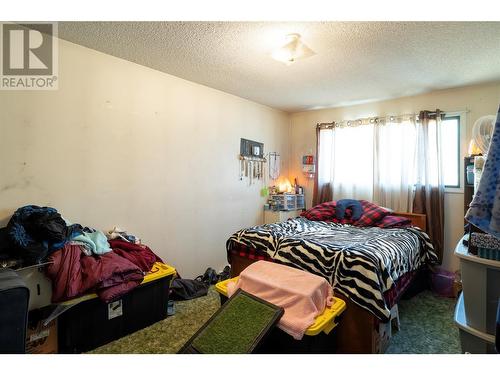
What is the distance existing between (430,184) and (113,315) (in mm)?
3517

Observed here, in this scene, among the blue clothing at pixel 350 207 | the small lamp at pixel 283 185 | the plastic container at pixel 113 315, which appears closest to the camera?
the plastic container at pixel 113 315

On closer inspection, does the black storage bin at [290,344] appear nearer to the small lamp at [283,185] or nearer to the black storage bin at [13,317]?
the black storage bin at [13,317]

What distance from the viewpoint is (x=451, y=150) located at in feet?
10.0

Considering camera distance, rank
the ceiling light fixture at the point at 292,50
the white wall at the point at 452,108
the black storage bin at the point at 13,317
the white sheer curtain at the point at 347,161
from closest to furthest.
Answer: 1. the black storage bin at the point at 13,317
2. the ceiling light fixture at the point at 292,50
3. the white wall at the point at 452,108
4. the white sheer curtain at the point at 347,161

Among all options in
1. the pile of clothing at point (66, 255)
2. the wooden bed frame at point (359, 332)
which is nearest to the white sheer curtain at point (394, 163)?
the wooden bed frame at point (359, 332)

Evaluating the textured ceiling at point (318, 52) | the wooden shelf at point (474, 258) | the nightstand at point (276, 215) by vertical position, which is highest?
the textured ceiling at point (318, 52)

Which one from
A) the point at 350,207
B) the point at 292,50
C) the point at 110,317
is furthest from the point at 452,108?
the point at 110,317

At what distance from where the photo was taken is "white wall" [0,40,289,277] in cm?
191

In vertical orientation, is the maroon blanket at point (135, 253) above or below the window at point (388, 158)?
below

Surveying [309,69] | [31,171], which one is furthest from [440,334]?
[31,171]

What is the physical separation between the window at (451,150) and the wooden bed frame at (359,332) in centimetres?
219

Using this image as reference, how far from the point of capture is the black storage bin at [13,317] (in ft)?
3.74
